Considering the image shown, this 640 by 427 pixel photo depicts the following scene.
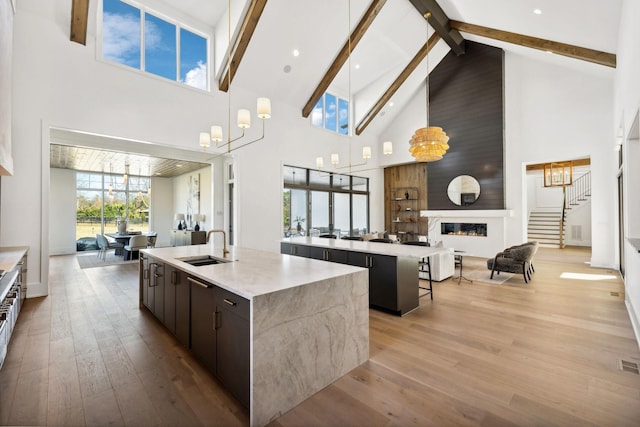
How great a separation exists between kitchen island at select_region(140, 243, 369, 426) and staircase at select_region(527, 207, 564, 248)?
443 inches

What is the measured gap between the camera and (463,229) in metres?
8.68

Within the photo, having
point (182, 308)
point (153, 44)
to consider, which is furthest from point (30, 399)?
point (153, 44)

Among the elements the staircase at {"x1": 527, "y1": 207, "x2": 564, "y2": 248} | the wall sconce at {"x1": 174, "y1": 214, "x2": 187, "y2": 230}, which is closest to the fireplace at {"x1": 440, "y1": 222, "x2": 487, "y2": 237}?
the staircase at {"x1": 527, "y1": 207, "x2": 564, "y2": 248}

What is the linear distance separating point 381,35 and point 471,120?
3.52 metres

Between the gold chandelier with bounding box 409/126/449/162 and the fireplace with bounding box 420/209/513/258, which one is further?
the fireplace with bounding box 420/209/513/258

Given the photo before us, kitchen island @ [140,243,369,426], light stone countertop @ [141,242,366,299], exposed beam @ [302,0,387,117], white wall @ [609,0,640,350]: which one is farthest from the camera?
exposed beam @ [302,0,387,117]

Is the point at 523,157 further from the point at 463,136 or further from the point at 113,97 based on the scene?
the point at 113,97

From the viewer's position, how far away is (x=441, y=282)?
17.5ft

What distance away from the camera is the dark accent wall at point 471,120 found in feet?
26.0

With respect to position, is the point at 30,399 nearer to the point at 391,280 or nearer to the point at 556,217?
the point at 391,280

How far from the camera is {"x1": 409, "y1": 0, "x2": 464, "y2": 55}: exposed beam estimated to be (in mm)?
6295

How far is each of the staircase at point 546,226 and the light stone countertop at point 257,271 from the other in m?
11.3

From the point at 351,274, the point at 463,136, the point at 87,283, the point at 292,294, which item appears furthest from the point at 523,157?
the point at 87,283

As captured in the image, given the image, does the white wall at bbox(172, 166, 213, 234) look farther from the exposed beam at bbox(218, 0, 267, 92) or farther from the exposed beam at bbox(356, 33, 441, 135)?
the exposed beam at bbox(356, 33, 441, 135)
